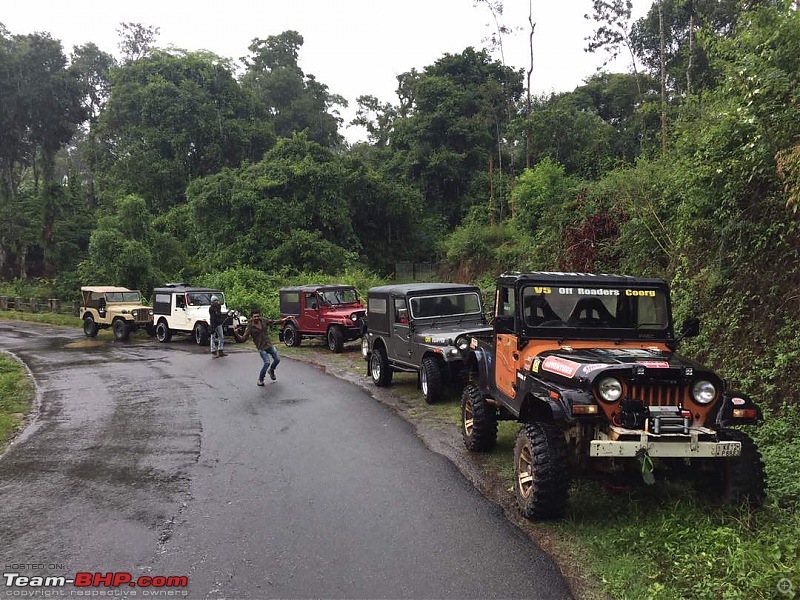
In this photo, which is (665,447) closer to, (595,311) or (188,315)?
(595,311)

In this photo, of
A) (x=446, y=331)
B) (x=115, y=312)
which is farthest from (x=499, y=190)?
(x=446, y=331)

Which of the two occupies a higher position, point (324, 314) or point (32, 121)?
point (32, 121)

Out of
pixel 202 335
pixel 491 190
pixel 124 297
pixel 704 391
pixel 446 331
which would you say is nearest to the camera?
pixel 704 391

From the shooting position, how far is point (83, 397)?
38.1 feet

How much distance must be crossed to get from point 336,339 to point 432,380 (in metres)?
8.31

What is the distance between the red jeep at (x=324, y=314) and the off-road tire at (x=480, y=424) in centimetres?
1065

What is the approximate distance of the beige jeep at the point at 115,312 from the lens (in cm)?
2269

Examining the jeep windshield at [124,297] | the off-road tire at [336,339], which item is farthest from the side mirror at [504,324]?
the jeep windshield at [124,297]

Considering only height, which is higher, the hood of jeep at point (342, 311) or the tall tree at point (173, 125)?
the tall tree at point (173, 125)

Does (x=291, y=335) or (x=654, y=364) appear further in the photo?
(x=291, y=335)

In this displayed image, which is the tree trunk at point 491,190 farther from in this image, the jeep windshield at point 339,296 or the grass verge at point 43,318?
the grass verge at point 43,318

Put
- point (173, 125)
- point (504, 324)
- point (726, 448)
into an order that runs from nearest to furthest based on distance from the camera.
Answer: point (726, 448) < point (504, 324) < point (173, 125)

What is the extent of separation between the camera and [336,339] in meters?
17.9

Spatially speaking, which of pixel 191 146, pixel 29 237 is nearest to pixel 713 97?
pixel 191 146
